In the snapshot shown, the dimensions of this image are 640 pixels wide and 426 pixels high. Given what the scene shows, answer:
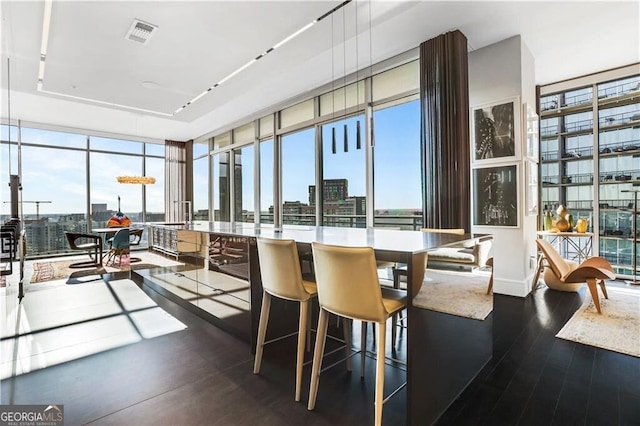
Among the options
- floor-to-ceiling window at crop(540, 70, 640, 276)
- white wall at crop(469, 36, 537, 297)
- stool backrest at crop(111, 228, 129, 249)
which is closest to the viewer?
white wall at crop(469, 36, 537, 297)

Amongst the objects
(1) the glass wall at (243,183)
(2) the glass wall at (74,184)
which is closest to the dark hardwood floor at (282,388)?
(1) the glass wall at (243,183)

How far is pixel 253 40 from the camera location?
3734 mm

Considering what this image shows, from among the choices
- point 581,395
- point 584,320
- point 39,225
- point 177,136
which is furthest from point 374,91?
point 39,225

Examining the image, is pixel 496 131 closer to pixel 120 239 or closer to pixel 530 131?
pixel 530 131

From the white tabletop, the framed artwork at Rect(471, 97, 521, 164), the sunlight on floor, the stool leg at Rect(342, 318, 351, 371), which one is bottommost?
the sunlight on floor

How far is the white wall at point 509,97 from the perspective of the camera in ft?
13.0

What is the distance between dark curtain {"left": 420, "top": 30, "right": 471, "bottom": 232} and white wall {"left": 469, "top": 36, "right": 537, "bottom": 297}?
1.56 feet

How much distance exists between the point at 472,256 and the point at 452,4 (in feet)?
9.22

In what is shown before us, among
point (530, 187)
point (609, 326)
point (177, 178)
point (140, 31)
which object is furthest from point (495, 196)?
point (177, 178)

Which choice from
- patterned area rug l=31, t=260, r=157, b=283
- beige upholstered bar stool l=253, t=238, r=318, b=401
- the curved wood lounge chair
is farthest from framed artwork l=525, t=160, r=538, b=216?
patterned area rug l=31, t=260, r=157, b=283

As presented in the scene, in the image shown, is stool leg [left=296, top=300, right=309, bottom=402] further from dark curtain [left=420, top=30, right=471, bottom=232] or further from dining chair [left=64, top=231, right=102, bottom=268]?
dining chair [left=64, top=231, right=102, bottom=268]

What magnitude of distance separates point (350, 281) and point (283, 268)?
1.83ft

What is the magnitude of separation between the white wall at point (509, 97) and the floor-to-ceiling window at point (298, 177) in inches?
119

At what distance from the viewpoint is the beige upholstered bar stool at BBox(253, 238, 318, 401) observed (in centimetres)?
193
